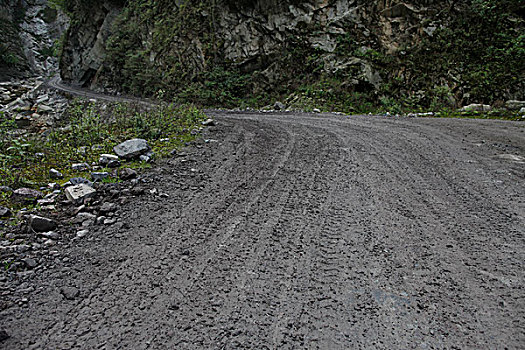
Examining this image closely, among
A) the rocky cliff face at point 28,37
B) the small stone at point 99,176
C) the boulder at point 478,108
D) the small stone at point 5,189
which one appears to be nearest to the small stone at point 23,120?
the small stone at point 5,189

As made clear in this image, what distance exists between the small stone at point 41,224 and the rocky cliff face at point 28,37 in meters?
35.6

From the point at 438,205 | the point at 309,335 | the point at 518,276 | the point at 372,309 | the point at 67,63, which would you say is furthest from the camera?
the point at 67,63

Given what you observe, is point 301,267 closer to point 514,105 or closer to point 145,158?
point 145,158

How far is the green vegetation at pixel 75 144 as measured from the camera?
3.59 meters

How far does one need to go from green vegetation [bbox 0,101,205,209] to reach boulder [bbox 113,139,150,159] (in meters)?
0.22

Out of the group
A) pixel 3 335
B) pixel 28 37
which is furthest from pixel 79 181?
pixel 28 37

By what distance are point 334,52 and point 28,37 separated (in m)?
51.4

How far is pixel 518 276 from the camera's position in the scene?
5.91ft

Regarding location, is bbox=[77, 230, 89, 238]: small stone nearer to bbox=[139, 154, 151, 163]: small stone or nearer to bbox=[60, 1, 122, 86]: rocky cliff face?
bbox=[139, 154, 151, 163]: small stone

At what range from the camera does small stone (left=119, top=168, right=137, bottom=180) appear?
11.5 ft

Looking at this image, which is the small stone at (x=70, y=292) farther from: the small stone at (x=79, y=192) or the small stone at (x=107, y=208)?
the small stone at (x=79, y=192)

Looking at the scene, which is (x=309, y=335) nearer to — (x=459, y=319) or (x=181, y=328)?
(x=181, y=328)

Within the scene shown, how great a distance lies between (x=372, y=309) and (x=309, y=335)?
424 mm

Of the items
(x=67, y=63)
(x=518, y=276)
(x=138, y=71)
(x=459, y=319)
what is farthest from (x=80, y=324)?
(x=67, y=63)
